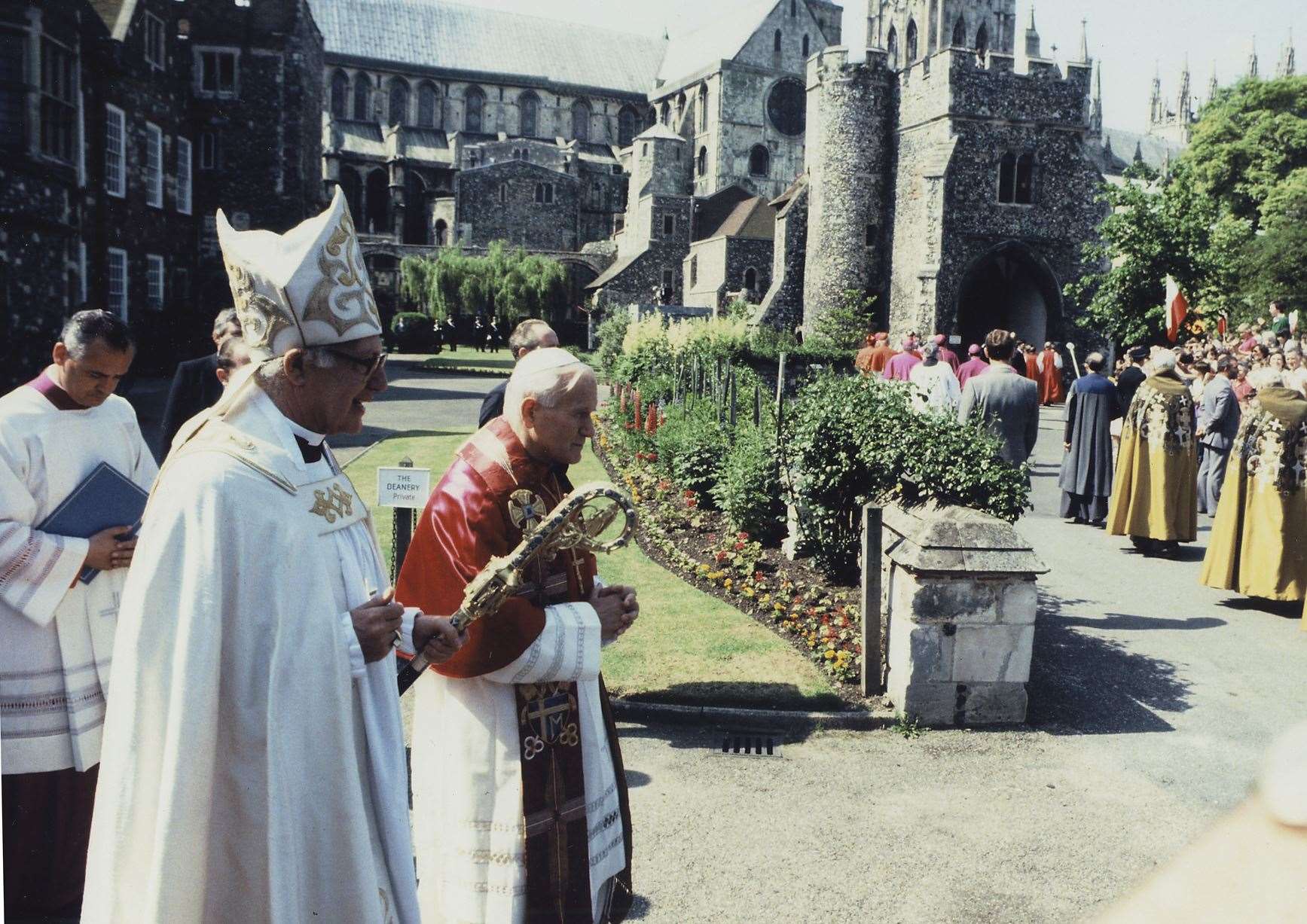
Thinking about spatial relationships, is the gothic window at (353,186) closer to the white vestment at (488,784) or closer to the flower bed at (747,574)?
the flower bed at (747,574)

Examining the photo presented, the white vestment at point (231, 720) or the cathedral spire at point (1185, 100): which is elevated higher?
the cathedral spire at point (1185, 100)

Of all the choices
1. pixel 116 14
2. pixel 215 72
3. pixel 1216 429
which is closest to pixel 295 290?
pixel 1216 429

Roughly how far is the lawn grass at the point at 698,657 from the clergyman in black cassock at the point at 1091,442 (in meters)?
5.43

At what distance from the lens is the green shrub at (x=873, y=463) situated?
284 inches

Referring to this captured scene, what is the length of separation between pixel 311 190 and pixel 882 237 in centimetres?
2147

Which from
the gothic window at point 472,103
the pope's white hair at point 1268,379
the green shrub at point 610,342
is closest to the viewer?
the pope's white hair at point 1268,379

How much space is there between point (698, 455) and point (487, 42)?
2734 inches

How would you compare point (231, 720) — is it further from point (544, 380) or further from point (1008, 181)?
point (1008, 181)

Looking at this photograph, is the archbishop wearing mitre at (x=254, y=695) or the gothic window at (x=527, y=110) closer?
the archbishop wearing mitre at (x=254, y=695)

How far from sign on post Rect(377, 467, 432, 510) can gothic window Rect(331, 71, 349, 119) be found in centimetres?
6992

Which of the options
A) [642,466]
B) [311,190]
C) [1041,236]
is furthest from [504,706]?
[1041,236]

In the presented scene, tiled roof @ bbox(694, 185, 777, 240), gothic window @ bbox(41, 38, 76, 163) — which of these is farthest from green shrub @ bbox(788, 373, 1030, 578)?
tiled roof @ bbox(694, 185, 777, 240)

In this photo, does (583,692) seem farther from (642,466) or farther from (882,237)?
(882,237)

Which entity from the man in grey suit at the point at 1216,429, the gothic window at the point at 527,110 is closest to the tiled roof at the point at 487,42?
the gothic window at the point at 527,110
